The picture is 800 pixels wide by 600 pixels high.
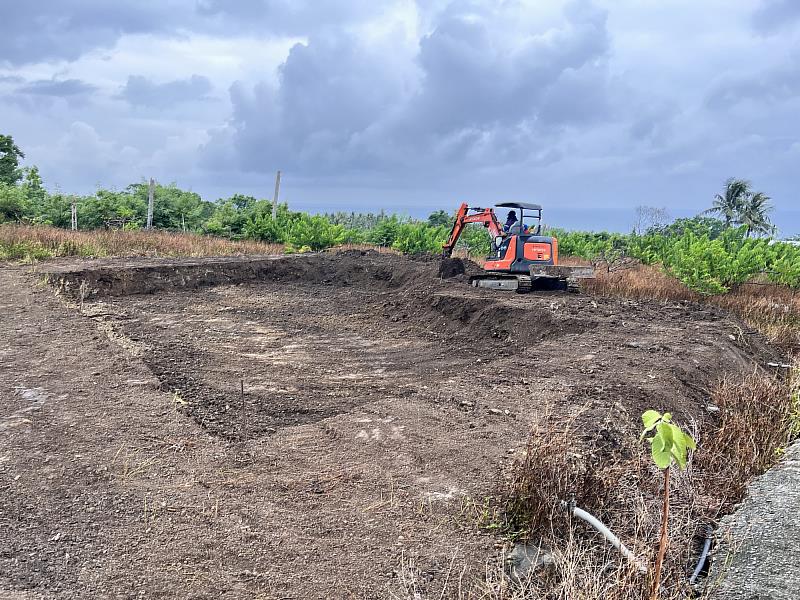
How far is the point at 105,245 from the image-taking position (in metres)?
17.4

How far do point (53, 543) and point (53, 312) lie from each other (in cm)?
680

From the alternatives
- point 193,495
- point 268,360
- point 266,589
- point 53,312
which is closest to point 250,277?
point 53,312

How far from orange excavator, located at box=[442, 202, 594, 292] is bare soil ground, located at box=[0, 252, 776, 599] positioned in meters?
1.57

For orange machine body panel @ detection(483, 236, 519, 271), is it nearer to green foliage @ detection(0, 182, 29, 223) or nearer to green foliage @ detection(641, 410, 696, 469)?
green foliage @ detection(641, 410, 696, 469)

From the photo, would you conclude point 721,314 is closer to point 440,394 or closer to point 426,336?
point 426,336

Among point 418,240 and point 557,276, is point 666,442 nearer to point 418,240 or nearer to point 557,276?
point 557,276

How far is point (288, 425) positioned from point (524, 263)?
8.50 m

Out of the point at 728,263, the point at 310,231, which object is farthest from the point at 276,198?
the point at 728,263

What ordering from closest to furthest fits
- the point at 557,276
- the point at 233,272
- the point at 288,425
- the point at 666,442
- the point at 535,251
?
the point at 666,442
the point at 288,425
the point at 557,276
the point at 535,251
the point at 233,272

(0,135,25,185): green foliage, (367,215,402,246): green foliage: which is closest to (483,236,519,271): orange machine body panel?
(367,215,402,246): green foliage

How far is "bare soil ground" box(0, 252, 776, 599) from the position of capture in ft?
12.2

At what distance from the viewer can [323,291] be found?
15125mm

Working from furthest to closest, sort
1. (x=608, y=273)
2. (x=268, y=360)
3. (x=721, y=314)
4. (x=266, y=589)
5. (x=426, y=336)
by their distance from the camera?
(x=608, y=273), (x=721, y=314), (x=426, y=336), (x=268, y=360), (x=266, y=589)

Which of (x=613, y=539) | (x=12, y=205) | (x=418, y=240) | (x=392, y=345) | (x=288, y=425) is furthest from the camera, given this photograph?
(x=418, y=240)
